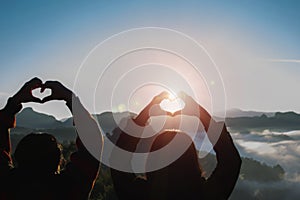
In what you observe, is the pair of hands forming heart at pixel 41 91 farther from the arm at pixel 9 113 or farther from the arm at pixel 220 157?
the arm at pixel 220 157

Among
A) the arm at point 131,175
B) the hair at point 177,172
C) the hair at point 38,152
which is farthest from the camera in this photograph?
the hair at point 38,152

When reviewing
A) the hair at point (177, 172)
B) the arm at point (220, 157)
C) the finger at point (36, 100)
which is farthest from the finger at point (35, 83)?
the arm at point (220, 157)

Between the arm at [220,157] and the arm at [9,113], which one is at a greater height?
the arm at [9,113]

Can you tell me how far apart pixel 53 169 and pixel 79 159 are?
10.3 inches

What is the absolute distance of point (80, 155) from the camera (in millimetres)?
3902

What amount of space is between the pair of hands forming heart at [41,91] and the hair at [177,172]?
1127mm

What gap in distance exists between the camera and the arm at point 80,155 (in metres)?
3.91

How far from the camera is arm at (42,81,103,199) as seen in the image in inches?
154

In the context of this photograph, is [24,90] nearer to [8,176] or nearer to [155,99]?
[8,176]

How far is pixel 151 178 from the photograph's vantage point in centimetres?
349

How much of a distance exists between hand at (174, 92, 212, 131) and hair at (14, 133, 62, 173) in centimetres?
123

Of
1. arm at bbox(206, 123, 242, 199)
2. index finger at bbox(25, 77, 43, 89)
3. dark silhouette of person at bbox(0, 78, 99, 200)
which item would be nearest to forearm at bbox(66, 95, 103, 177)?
dark silhouette of person at bbox(0, 78, 99, 200)

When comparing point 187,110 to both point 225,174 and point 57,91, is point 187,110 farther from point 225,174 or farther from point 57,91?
point 57,91

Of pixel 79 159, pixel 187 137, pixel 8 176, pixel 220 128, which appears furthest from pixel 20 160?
pixel 220 128
